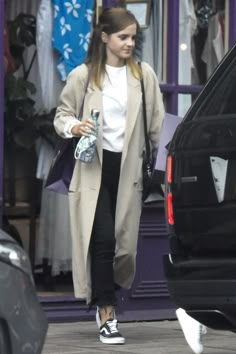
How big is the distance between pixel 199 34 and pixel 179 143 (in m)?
3.54

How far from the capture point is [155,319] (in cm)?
877

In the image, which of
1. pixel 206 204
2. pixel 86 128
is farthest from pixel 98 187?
pixel 206 204

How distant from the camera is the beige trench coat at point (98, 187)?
297 inches

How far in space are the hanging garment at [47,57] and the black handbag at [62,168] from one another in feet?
4.94

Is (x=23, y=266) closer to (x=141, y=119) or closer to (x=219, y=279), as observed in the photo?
(x=219, y=279)

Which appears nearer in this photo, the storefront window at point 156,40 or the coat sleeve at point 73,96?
the coat sleeve at point 73,96

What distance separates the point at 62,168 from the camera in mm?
7695

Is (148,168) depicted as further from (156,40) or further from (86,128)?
(156,40)

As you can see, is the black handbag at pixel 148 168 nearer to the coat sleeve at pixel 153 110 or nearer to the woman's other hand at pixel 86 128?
the coat sleeve at pixel 153 110

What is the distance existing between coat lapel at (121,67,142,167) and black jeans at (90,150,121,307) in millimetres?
107

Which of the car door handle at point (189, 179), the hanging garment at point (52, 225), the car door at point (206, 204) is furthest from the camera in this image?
the hanging garment at point (52, 225)

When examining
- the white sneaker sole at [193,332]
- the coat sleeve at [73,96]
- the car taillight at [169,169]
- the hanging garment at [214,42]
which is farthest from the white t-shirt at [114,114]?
the hanging garment at [214,42]

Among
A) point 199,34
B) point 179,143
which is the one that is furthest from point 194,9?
point 179,143

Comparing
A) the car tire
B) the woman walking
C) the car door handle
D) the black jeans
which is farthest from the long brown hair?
the car tire
